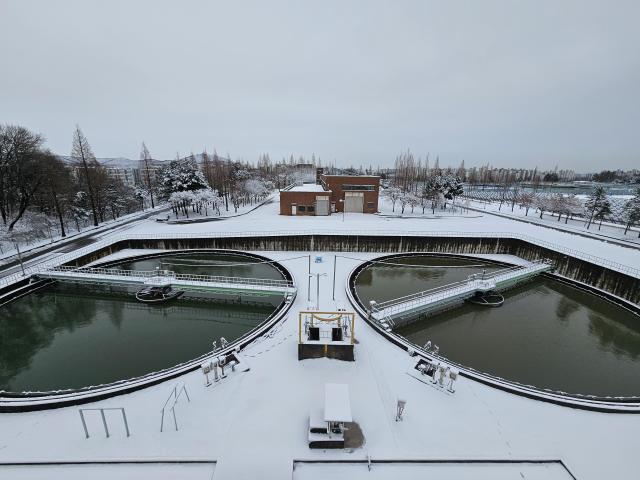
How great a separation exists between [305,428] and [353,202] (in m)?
35.2

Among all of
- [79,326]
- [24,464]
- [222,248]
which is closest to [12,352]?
[79,326]

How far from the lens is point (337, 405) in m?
7.88

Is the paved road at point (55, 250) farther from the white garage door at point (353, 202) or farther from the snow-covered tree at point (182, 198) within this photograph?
the white garage door at point (353, 202)

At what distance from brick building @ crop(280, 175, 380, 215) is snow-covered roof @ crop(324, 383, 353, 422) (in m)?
31.3

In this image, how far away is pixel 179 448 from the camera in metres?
7.60

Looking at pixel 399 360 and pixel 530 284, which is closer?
pixel 399 360

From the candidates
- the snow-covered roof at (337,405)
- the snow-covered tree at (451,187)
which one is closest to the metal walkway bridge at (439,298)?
the snow-covered roof at (337,405)

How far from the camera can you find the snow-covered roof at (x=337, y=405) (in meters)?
7.52

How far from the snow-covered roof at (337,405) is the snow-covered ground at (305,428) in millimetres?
980

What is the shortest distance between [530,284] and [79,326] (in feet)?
102

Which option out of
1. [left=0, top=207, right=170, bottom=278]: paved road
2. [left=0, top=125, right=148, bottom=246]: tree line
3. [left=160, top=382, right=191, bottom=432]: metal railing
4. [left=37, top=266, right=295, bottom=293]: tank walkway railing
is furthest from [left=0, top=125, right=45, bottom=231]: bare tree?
[left=160, top=382, right=191, bottom=432]: metal railing

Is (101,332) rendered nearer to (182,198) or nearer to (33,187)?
(33,187)

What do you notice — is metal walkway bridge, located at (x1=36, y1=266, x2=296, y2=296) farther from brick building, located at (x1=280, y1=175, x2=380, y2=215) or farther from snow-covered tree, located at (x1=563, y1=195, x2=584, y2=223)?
snow-covered tree, located at (x1=563, y1=195, x2=584, y2=223)

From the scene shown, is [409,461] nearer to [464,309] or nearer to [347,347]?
[347,347]
